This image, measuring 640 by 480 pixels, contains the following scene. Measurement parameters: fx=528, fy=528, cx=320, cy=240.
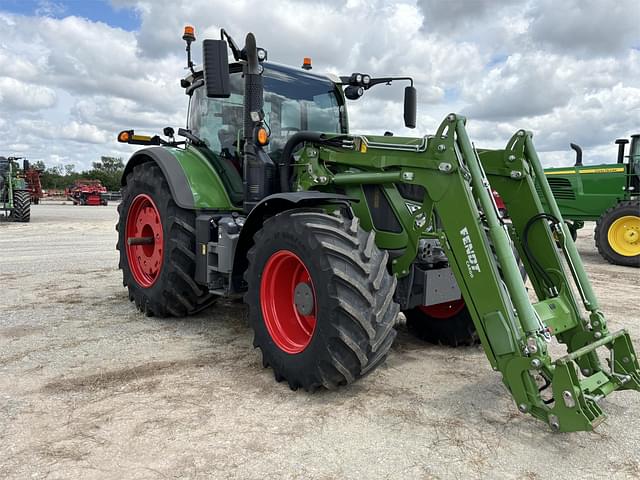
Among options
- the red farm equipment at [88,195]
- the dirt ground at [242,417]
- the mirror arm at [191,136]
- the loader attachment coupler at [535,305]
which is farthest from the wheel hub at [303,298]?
the red farm equipment at [88,195]

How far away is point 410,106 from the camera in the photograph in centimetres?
544

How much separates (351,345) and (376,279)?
43cm

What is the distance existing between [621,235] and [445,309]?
813 cm

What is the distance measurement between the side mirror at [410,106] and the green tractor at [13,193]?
55.9ft

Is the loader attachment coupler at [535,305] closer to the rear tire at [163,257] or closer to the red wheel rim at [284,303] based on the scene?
the red wheel rim at [284,303]

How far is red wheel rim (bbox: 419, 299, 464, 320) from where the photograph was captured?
450 centimetres

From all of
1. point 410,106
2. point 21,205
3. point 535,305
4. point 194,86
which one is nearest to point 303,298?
point 535,305

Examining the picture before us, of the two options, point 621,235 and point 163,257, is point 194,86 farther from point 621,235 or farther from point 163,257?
point 621,235

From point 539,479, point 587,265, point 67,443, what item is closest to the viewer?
point 539,479

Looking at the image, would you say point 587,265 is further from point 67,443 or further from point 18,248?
point 18,248

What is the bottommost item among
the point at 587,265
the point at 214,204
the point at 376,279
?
the point at 587,265

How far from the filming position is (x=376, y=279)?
326 centimetres

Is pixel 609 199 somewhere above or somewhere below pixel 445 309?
above

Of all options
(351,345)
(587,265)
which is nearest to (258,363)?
(351,345)
